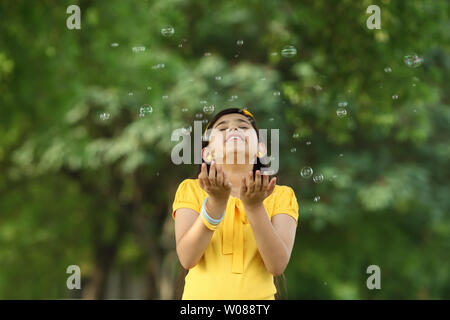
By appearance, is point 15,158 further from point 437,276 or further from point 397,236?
point 437,276

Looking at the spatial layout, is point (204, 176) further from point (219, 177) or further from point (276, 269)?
point (276, 269)

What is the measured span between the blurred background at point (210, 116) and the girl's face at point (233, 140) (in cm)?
94

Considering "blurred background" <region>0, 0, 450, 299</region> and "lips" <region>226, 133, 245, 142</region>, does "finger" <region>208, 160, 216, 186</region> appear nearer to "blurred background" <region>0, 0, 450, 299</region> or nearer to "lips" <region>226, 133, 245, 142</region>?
"lips" <region>226, 133, 245, 142</region>

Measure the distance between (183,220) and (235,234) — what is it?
177 mm

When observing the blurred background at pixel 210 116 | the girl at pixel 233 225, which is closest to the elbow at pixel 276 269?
the girl at pixel 233 225

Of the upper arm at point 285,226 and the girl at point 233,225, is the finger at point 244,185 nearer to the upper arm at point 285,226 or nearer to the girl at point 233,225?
the girl at point 233,225

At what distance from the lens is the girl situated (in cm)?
169

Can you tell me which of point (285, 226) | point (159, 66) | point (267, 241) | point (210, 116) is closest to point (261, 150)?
point (285, 226)

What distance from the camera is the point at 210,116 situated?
17.5 ft

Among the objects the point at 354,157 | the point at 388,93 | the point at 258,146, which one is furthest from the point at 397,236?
the point at 258,146

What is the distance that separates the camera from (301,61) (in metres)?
6.64

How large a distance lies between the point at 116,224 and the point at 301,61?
4.73 m

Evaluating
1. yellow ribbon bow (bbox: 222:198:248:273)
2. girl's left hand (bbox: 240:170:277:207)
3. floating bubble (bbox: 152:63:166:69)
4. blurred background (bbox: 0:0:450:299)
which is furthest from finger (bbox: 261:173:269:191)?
floating bubble (bbox: 152:63:166:69)

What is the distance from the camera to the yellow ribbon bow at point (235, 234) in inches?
72.3
